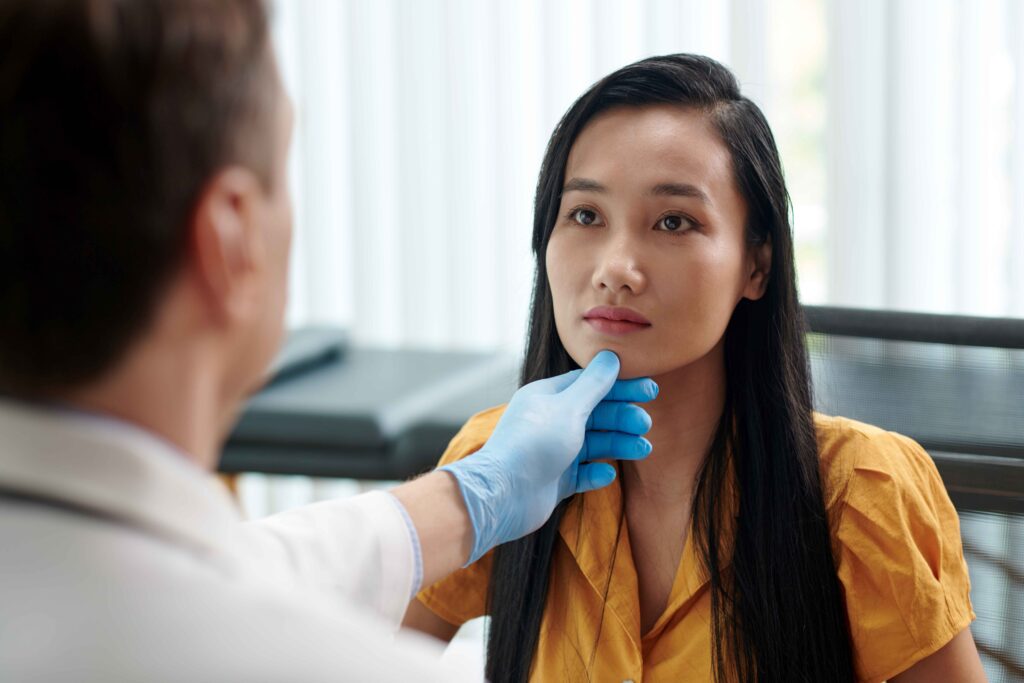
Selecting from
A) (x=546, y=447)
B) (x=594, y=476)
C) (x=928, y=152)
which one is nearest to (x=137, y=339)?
(x=546, y=447)

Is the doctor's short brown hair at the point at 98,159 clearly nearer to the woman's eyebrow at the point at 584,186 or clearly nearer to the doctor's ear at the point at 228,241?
the doctor's ear at the point at 228,241

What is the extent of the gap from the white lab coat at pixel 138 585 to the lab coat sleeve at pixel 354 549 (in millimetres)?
292

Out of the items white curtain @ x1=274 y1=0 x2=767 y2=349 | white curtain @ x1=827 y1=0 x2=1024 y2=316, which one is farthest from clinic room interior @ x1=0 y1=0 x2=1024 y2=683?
white curtain @ x1=274 y1=0 x2=767 y2=349

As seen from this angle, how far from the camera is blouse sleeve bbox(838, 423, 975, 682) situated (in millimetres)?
1068

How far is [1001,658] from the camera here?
3.95 ft

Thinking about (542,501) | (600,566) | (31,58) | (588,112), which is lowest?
(600,566)

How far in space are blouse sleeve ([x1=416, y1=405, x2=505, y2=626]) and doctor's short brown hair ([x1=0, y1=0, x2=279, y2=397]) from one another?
2.49ft

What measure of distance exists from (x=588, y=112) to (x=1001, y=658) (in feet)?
2.52

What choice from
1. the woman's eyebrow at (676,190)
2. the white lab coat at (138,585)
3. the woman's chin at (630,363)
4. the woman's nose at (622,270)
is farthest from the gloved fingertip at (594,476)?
the white lab coat at (138,585)

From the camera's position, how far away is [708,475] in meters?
1.24

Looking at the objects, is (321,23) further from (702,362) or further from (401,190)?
(702,362)

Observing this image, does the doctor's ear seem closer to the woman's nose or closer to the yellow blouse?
the woman's nose

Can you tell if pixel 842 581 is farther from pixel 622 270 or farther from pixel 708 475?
pixel 622 270

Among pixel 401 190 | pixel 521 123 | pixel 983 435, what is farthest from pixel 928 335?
pixel 401 190
